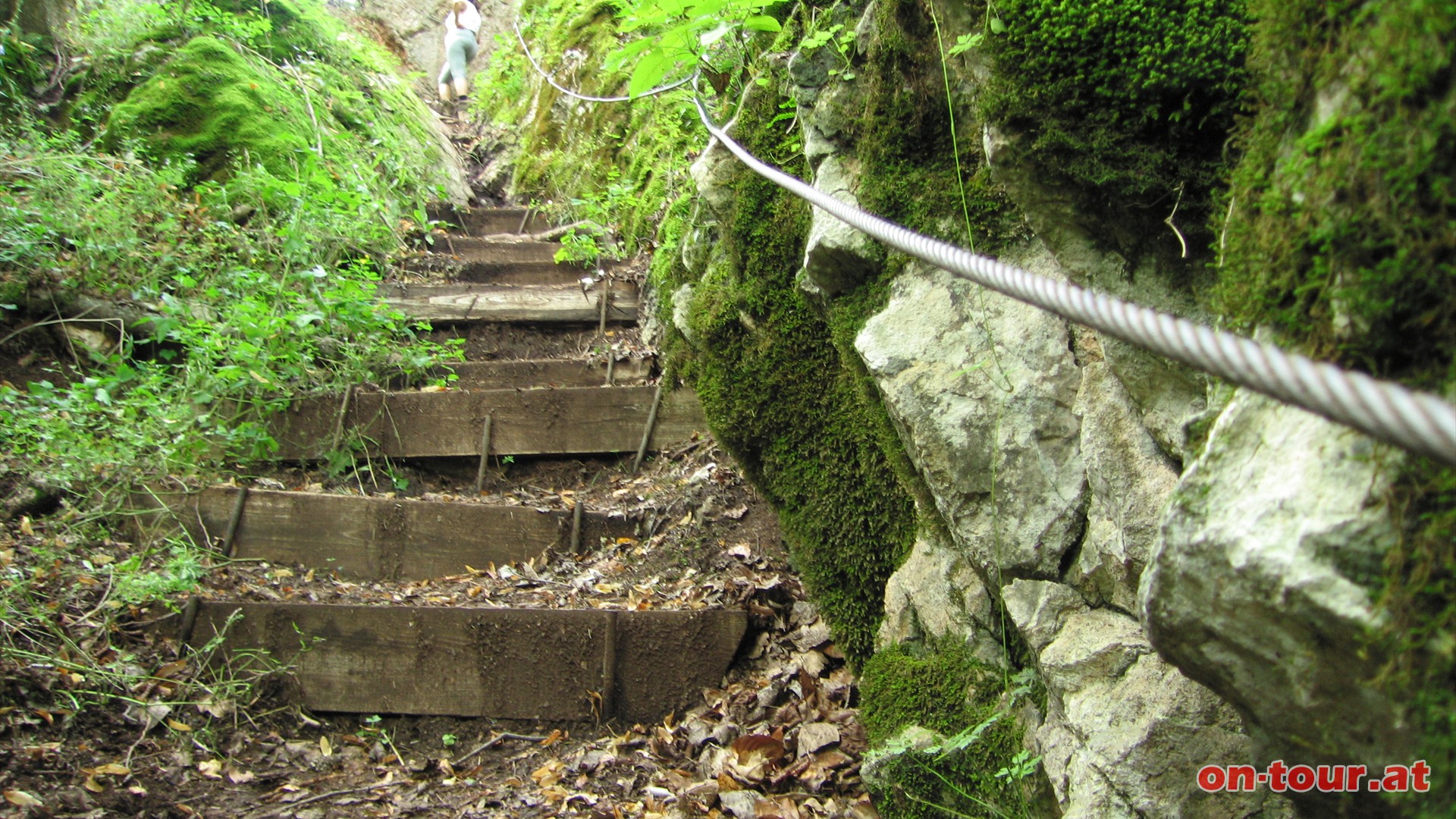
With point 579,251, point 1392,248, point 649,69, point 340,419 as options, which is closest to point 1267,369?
point 1392,248

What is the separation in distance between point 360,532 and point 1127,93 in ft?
10.8

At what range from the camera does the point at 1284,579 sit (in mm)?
997

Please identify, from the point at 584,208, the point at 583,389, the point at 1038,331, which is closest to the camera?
the point at 1038,331

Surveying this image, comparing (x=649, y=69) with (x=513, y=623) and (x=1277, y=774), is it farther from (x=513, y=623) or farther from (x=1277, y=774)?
(x=1277, y=774)

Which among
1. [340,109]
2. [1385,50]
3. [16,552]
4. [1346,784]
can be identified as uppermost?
[340,109]

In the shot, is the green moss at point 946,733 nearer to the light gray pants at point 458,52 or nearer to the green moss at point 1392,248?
the green moss at point 1392,248

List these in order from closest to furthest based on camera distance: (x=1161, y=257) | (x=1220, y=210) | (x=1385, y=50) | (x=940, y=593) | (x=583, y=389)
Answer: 1. (x=1385, y=50)
2. (x=1220, y=210)
3. (x=1161, y=257)
4. (x=940, y=593)
5. (x=583, y=389)

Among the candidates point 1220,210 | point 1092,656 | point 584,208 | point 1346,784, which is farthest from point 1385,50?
point 584,208

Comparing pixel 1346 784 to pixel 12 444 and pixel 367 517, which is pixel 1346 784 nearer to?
pixel 367 517

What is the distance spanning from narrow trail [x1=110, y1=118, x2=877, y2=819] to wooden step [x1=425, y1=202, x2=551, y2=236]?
3.20m

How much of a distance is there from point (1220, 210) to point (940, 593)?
1.20 metres

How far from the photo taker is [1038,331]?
76.6 inches

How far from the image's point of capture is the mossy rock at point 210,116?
231 inches

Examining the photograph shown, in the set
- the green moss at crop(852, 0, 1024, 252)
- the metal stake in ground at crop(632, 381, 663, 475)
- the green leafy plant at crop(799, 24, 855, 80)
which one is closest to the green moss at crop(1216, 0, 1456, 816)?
the green moss at crop(852, 0, 1024, 252)
